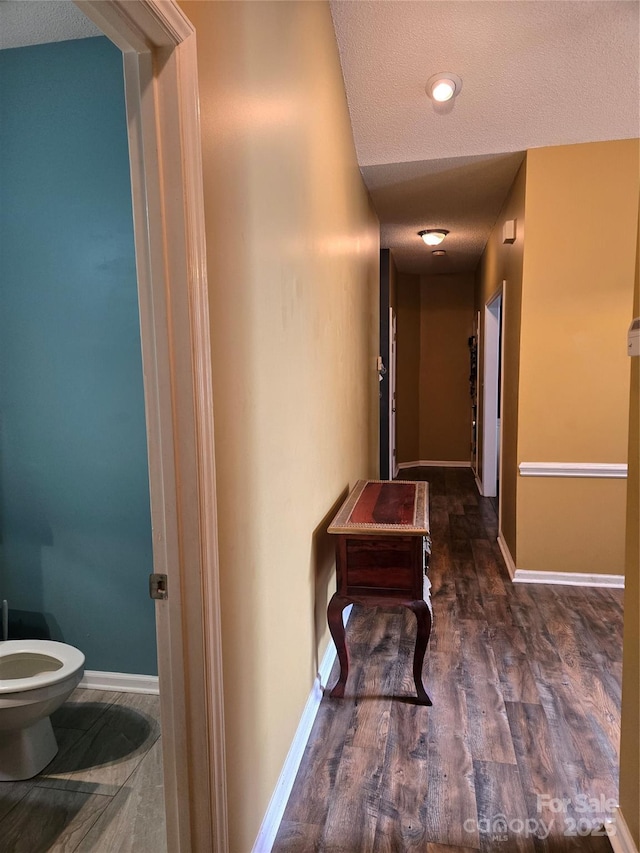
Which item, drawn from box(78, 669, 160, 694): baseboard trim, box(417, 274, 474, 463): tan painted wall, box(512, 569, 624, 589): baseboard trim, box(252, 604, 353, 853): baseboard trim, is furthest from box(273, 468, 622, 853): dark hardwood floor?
box(417, 274, 474, 463): tan painted wall

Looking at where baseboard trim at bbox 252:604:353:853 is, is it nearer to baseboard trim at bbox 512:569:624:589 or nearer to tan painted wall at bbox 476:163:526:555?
baseboard trim at bbox 512:569:624:589

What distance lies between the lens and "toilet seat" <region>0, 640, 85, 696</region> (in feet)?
5.70

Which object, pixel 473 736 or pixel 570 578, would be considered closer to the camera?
pixel 473 736

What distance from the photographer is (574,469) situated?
3320 millimetres

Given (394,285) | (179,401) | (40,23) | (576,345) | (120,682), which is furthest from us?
(394,285)

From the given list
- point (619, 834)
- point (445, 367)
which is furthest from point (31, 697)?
point (445, 367)

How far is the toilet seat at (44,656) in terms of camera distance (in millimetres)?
1737

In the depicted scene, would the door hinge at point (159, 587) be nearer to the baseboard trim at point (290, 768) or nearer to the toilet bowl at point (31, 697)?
the baseboard trim at point (290, 768)

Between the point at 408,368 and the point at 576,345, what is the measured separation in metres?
4.16

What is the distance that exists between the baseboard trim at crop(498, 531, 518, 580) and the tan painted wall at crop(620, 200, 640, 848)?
6.60 ft

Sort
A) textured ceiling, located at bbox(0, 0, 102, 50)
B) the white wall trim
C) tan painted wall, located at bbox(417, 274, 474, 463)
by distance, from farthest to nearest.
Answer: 1. tan painted wall, located at bbox(417, 274, 474, 463)
2. the white wall trim
3. textured ceiling, located at bbox(0, 0, 102, 50)

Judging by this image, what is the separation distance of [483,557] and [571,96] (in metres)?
2.87

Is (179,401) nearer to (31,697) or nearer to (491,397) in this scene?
(31,697)

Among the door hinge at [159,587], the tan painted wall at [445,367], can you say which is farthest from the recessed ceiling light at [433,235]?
the door hinge at [159,587]
